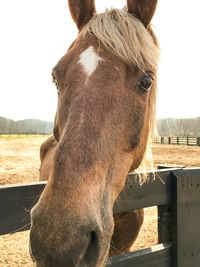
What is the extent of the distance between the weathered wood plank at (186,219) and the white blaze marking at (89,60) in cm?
137

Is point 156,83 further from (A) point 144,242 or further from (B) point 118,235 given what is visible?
(A) point 144,242

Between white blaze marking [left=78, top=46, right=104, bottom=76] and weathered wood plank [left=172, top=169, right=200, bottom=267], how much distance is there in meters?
1.37

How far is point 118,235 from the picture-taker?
3.52 metres

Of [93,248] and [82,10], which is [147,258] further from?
[82,10]

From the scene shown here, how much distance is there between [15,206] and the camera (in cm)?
221

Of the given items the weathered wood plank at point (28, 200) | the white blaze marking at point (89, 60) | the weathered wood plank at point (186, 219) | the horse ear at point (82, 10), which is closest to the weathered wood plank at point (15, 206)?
the weathered wood plank at point (28, 200)

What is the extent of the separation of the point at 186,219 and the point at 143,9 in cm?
180

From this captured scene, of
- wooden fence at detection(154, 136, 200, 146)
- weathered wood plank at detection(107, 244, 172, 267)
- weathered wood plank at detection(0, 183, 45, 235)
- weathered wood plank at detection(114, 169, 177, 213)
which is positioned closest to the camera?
weathered wood plank at detection(0, 183, 45, 235)

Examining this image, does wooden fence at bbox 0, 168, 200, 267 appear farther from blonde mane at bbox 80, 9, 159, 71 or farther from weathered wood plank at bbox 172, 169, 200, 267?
blonde mane at bbox 80, 9, 159, 71

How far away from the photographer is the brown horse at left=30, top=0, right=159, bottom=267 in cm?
166

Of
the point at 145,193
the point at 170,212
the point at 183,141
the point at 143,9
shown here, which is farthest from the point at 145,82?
the point at 183,141

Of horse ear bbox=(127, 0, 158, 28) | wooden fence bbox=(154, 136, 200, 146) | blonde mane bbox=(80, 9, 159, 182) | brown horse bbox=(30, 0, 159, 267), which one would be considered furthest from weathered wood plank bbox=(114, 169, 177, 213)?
wooden fence bbox=(154, 136, 200, 146)

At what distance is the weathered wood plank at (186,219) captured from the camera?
3.00 m

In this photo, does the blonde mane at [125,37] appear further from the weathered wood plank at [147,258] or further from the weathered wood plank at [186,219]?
the weathered wood plank at [147,258]
